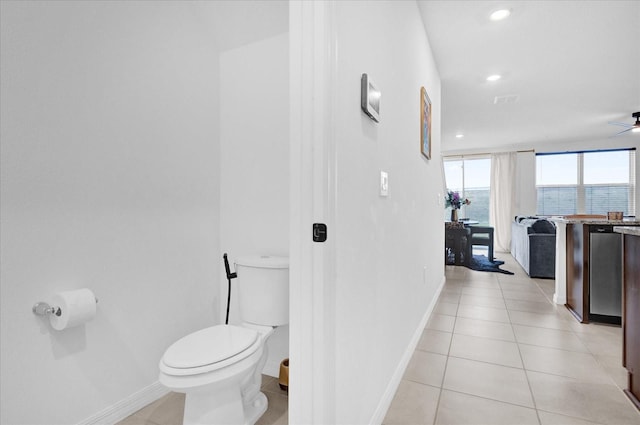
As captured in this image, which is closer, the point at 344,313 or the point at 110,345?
the point at 344,313

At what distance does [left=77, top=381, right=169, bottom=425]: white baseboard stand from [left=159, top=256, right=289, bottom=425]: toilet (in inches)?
17.5

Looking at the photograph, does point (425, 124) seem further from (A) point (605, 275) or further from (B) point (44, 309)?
(B) point (44, 309)

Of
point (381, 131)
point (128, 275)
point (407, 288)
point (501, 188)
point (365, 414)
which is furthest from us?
point (501, 188)

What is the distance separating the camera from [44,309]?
4.42ft

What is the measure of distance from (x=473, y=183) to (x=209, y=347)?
7.75 meters

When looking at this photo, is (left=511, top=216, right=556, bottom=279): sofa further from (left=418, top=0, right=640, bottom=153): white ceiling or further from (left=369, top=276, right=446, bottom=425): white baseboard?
(left=369, top=276, right=446, bottom=425): white baseboard

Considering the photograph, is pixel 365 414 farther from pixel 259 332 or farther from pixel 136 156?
pixel 136 156

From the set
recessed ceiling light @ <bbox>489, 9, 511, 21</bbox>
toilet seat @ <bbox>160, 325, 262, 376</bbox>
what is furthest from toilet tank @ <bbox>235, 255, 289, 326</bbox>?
recessed ceiling light @ <bbox>489, 9, 511, 21</bbox>

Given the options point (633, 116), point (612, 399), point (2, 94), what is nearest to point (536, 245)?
point (633, 116)

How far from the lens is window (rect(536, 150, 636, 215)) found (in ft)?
22.1

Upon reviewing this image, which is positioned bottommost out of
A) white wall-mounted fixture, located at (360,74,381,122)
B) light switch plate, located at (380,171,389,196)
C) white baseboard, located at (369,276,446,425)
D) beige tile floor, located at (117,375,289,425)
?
beige tile floor, located at (117,375,289,425)

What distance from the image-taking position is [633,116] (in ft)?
16.7

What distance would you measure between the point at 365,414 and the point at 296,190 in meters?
1.00

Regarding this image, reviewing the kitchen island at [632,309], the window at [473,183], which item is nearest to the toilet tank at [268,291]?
the kitchen island at [632,309]
